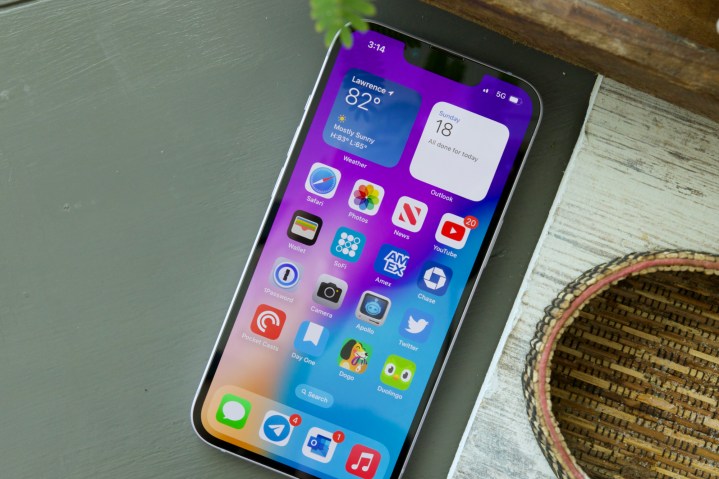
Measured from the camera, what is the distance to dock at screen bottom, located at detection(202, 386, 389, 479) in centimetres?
53

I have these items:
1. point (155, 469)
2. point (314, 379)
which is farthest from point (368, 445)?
point (155, 469)

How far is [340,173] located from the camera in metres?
0.52

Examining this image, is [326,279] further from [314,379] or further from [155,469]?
[155,469]

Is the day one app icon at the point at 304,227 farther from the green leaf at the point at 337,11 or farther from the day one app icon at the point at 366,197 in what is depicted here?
the green leaf at the point at 337,11

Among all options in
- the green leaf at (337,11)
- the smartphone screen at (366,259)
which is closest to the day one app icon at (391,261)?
the smartphone screen at (366,259)

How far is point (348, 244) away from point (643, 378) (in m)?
0.26

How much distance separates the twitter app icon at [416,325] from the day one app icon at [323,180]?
110 millimetres

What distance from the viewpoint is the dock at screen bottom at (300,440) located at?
0.53 meters

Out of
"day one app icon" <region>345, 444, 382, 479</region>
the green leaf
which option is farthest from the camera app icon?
the green leaf

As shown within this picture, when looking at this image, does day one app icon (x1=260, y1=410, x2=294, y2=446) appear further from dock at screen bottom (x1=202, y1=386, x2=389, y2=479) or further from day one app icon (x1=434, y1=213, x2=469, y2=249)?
day one app icon (x1=434, y1=213, x2=469, y2=249)

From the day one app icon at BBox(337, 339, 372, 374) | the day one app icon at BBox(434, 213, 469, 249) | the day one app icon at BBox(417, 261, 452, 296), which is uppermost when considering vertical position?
the day one app icon at BBox(434, 213, 469, 249)

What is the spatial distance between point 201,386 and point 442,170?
247mm

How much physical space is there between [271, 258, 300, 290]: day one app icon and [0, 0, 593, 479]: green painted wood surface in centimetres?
3

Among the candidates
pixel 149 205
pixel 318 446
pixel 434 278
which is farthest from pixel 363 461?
pixel 149 205
